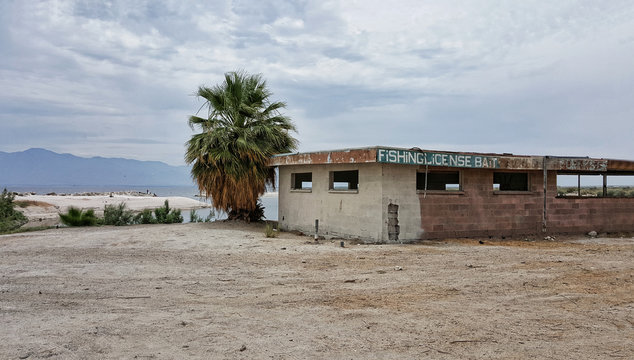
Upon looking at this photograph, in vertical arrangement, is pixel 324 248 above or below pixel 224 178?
below

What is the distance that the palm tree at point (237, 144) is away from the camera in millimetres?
17297

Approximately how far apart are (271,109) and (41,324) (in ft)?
Answer: 45.6

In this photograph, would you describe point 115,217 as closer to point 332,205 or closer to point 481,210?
point 332,205

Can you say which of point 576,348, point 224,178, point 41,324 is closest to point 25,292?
point 41,324

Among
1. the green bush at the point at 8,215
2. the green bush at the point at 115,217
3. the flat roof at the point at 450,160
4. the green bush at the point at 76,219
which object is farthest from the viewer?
the green bush at the point at 8,215

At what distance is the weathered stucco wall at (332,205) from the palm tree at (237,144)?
3.64 ft

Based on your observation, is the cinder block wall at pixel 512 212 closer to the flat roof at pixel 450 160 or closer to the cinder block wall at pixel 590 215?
the cinder block wall at pixel 590 215

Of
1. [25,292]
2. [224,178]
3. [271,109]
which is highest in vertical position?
[271,109]

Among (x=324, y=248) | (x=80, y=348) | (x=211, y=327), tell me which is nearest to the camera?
(x=80, y=348)

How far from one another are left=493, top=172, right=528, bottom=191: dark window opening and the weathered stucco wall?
16.6 feet

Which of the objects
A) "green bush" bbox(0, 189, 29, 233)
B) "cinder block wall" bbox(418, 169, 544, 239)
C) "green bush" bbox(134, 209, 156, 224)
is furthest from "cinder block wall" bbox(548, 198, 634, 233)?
"green bush" bbox(0, 189, 29, 233)

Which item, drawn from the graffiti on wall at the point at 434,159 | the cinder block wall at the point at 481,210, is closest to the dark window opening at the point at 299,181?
the cinder block wall at the point at 481,210

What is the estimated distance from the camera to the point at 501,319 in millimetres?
5992

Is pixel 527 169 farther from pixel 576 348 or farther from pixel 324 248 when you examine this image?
pixel 576 348
